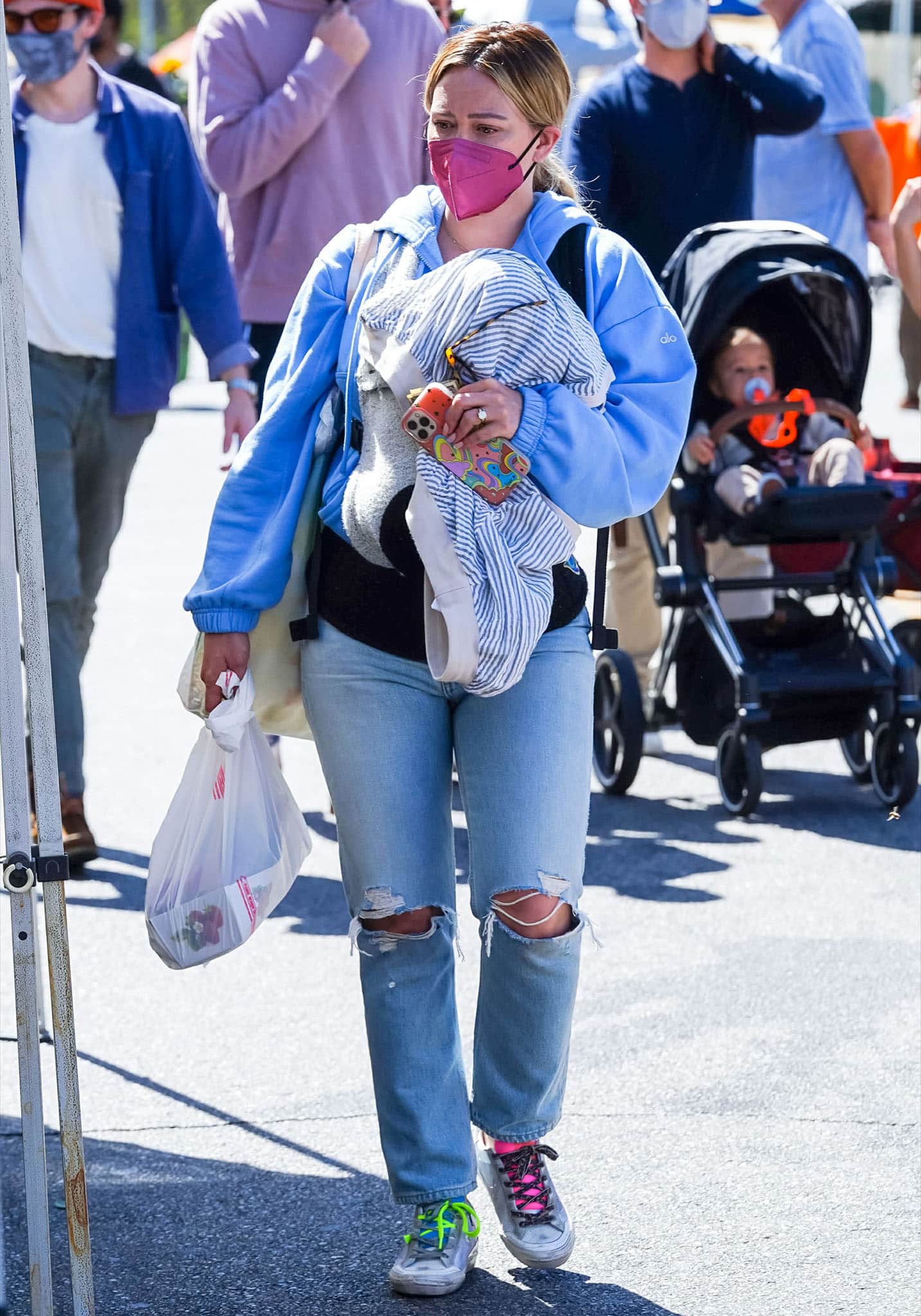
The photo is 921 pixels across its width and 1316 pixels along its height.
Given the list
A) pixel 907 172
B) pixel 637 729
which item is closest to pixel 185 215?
pixel 637 729

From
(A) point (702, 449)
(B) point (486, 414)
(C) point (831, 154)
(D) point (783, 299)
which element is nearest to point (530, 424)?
(B) point (486, 414)

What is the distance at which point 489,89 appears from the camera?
3.02 m

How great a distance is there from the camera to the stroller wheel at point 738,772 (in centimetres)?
574

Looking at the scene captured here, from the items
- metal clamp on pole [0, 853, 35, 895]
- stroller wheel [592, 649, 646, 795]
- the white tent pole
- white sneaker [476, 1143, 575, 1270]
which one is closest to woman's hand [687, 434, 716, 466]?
stroller wheel [592, 649, 646, 795]

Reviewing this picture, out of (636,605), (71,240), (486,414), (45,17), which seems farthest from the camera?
(636,605)

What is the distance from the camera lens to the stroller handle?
5.77 m

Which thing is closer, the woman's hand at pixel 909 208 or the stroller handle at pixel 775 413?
the stroller handle at pixel 775 413

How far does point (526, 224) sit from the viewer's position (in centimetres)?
312

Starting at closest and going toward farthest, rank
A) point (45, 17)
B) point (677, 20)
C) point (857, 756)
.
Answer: point (45, 17), point (677, 20), point (857, 756)

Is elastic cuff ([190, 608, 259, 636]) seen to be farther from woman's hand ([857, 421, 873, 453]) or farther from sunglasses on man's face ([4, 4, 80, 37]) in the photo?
woman's hand ([857, 421, 873, 453])

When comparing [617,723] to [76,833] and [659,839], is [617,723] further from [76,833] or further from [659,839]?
[76,833]

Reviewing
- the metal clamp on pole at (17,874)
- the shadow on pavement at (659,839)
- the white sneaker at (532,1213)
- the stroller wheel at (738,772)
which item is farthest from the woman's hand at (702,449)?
the metal clamp on pole at (17,874)

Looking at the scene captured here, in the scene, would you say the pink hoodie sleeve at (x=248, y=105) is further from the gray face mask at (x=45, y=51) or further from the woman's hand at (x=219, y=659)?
the woman's hand at (x=219, y=659)

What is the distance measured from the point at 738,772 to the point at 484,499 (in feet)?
10.2
